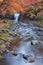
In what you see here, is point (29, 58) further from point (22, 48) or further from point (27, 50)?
point (22, 48)

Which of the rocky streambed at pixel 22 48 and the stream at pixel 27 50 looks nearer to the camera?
the stream at pixel 27 50

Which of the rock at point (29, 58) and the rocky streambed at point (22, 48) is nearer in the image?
the rock at point (29, 58)

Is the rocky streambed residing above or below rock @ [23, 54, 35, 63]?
below

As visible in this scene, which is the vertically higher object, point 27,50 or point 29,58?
point 29,58

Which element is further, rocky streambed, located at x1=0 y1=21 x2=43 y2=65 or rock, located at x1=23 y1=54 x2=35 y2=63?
rocky streambed, located at x1=0 y1=21 x2=43 y2=65

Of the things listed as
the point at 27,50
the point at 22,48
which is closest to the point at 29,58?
the point at 27,50

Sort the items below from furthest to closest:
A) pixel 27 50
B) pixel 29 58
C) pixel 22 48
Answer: pixel 22 48, pixel 27 50, pixel 29 58

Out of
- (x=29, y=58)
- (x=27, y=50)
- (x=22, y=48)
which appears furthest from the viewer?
(x=22, y=48)

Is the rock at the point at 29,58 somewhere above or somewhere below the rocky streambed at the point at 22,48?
above

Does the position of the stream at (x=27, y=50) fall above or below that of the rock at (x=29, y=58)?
below

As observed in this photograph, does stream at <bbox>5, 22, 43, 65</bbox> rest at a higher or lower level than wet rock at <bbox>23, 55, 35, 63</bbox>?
lower

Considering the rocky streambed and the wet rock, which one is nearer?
the wet rock

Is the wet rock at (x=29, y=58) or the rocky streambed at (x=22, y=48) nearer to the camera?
the wet rock at (x=29, y=58)

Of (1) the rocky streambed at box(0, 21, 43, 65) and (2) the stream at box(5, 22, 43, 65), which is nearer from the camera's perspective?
(2) the stream at box(5, 22, 43, 65)
